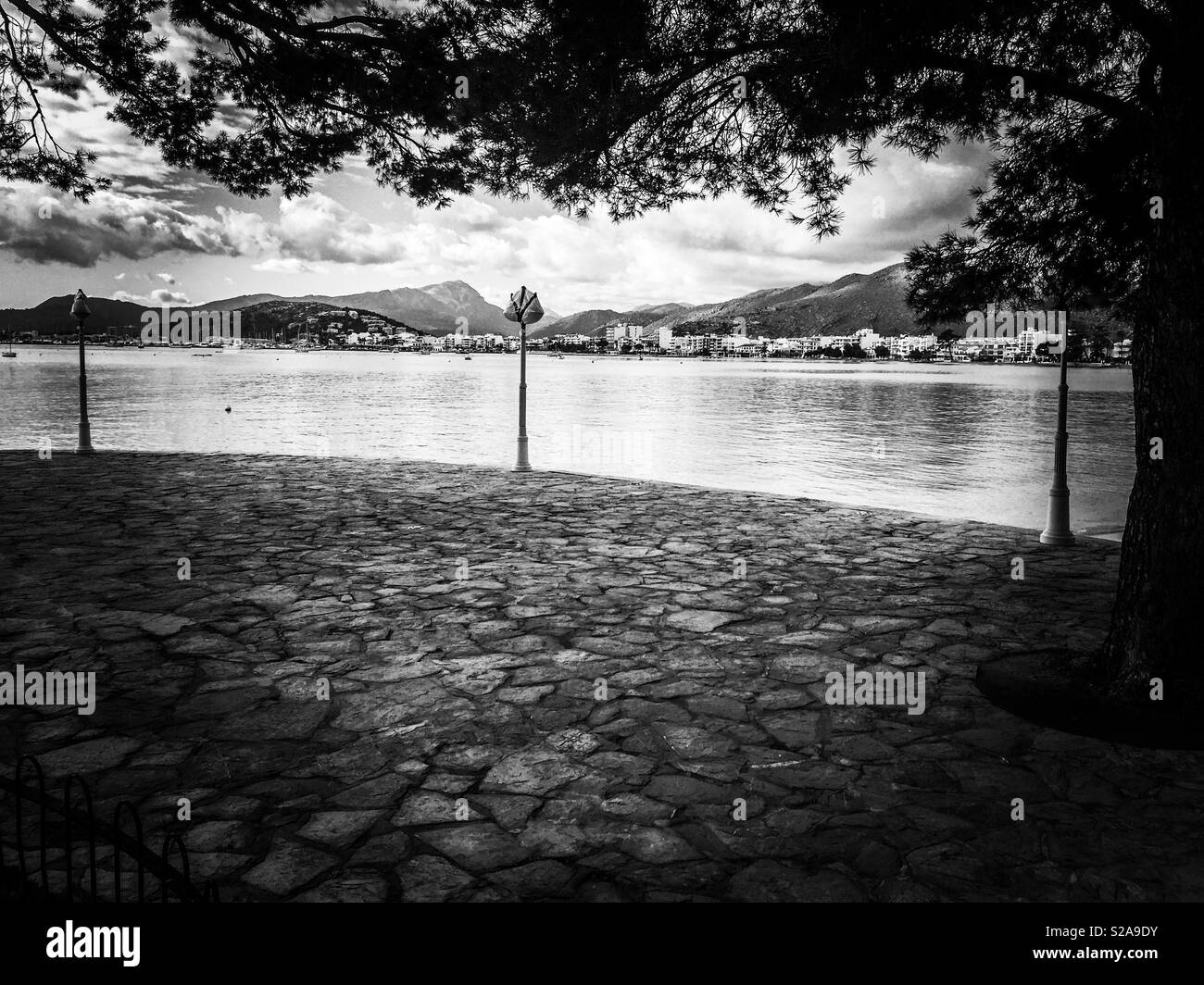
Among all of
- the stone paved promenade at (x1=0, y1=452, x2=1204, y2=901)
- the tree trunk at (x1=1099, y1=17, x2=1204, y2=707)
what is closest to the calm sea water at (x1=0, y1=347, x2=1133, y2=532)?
the stone paved promenade at (x1=0, y1=452, x2=1204, y2=901)

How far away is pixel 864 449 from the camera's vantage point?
2580cm

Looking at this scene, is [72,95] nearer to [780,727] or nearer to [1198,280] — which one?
[780,727]

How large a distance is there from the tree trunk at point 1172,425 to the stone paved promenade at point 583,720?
2.35 ft

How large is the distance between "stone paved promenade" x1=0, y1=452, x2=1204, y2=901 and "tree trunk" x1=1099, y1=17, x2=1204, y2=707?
2.35 ft

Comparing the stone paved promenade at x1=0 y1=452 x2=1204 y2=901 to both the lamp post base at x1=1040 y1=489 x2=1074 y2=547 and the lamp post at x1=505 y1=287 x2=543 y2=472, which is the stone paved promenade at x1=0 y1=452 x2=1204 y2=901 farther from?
the lamp post at x1=505 y1=287 x2=543 y2=472

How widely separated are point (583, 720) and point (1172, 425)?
3860 millimetres

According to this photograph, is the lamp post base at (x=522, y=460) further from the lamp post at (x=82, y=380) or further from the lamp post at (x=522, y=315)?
the lamp post at (x=82, y=380)

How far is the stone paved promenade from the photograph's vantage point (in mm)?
3521

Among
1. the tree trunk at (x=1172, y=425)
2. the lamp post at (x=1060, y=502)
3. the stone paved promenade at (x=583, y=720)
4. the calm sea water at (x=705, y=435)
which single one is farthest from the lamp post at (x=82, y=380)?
the tree trunk at (x=1172, y=425)

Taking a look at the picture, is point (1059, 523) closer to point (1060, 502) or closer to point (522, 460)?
point (1060, 502)

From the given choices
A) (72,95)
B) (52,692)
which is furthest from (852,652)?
(72,95)

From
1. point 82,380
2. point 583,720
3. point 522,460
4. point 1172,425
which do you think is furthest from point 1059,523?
point 82,380

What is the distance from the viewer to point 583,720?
16.2 ft

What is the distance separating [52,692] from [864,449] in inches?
935
